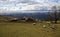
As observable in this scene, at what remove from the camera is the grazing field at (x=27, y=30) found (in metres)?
4.57

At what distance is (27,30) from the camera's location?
465 centimetres

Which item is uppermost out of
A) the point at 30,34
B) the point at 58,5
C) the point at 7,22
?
the point at 58,5

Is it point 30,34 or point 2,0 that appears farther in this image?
point 2,0

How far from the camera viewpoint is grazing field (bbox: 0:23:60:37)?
457 cm

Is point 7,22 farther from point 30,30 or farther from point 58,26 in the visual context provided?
point 58,26

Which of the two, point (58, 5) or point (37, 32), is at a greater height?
point (58, 5)

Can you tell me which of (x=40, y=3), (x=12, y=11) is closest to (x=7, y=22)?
(x=12, y=11)

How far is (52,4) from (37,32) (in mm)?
942

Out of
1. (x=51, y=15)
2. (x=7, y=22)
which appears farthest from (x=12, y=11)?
(x=51, y=15)

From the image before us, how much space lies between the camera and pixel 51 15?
479 cm

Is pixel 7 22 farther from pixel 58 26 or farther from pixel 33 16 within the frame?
pixel 58 26

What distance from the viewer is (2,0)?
4938 mm

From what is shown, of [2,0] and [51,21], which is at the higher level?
[2,0]

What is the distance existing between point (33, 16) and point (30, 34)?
0.53 meters
